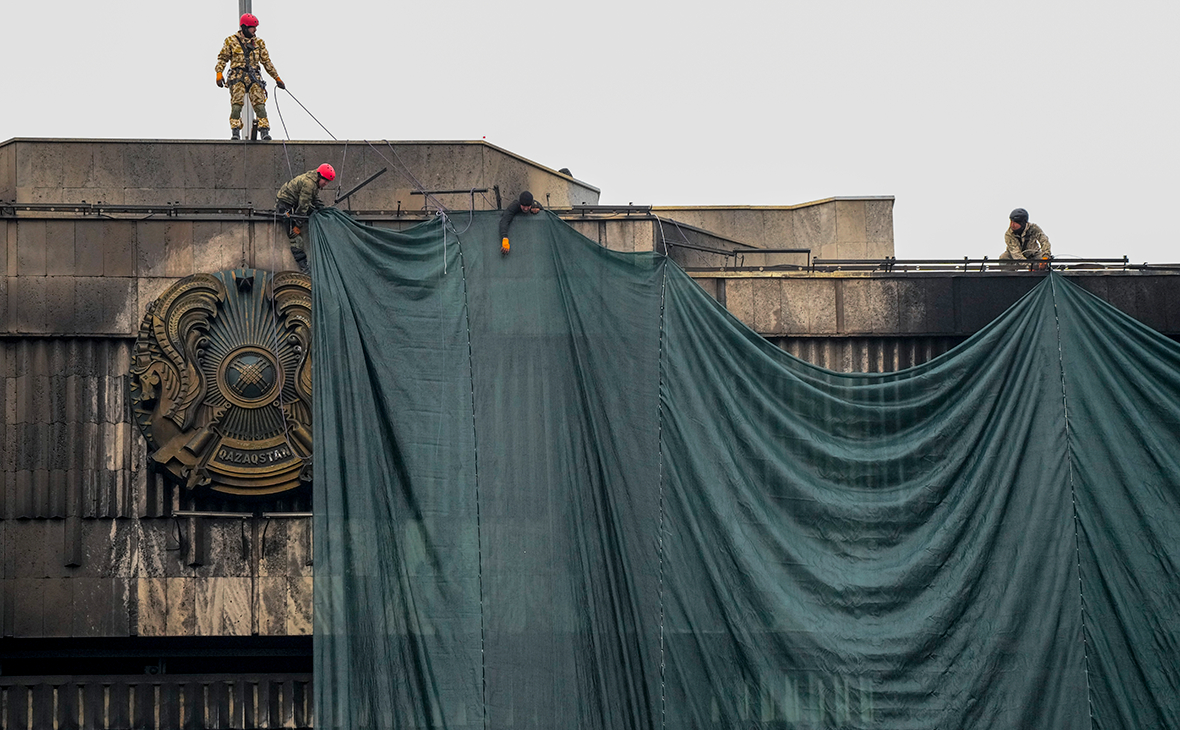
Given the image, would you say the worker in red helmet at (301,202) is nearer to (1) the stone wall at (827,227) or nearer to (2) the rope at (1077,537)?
(1) the stone wall at (827,227)

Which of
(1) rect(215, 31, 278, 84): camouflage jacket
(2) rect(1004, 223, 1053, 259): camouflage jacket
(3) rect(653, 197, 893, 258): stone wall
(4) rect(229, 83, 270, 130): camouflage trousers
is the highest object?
(1) rect(215, 31, 278, 84): camouflage jacket

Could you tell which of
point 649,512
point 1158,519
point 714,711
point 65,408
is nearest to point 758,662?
point 714,711

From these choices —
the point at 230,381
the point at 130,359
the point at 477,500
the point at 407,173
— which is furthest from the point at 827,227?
the point at 130,359

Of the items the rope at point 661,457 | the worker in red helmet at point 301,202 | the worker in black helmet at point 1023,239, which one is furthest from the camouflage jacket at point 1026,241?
the worker in red helmet at point 301,202

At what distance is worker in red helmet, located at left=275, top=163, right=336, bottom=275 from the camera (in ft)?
62.0

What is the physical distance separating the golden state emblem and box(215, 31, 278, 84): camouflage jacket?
340 centimetres

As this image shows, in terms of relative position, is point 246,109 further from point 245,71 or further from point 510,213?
point 510,213

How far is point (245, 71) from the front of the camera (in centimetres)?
2100

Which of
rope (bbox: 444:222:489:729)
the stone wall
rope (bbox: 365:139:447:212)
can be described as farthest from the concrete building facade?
the stone wall

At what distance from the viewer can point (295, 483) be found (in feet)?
61.9

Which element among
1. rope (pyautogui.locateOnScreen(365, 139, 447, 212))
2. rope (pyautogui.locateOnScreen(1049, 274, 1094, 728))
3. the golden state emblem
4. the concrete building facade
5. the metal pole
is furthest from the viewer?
the metal pole

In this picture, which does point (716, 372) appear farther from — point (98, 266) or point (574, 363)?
point (98, 266)

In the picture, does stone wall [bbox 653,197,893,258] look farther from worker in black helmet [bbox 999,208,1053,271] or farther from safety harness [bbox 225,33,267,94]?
safety harness [bbox 225,33,267,94]

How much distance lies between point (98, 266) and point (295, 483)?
3767mm
